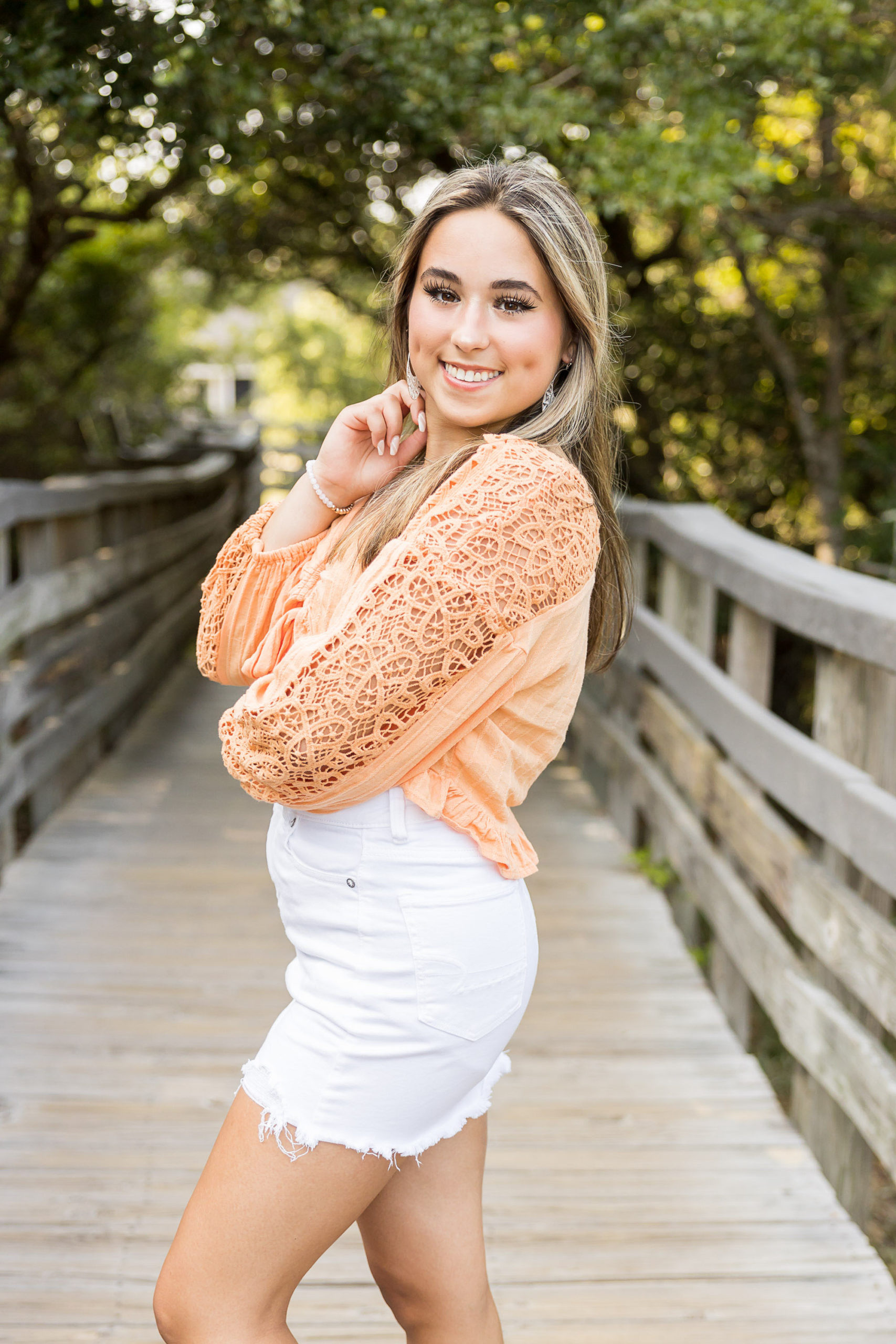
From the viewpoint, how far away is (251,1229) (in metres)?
1.43

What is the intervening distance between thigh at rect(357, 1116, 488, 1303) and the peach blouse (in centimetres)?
39

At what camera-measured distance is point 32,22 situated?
12.7ft

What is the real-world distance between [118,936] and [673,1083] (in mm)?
1688

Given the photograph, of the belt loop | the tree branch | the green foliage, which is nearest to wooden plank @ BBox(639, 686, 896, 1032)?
the green foliage

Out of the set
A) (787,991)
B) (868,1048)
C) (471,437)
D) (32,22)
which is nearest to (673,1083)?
(787,991)

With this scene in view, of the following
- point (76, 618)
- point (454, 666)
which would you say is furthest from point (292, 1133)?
point (76, 618)

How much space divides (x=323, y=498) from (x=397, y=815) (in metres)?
0.52

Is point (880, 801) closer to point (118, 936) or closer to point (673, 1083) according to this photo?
point (673, 1083)

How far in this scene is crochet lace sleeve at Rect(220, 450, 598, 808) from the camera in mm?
1382

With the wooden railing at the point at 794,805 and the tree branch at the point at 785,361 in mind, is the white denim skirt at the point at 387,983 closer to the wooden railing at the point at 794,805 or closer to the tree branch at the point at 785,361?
the wooden railing at the point at 794,805

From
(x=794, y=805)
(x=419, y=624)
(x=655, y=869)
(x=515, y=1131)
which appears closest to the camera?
(x=419, y=624)

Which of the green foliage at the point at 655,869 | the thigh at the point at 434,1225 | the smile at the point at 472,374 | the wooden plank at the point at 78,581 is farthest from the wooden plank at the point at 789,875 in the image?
the wooden plank at the point at 78,581

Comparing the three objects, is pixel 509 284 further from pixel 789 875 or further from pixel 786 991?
pixel 786 991

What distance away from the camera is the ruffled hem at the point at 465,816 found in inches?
58.1
